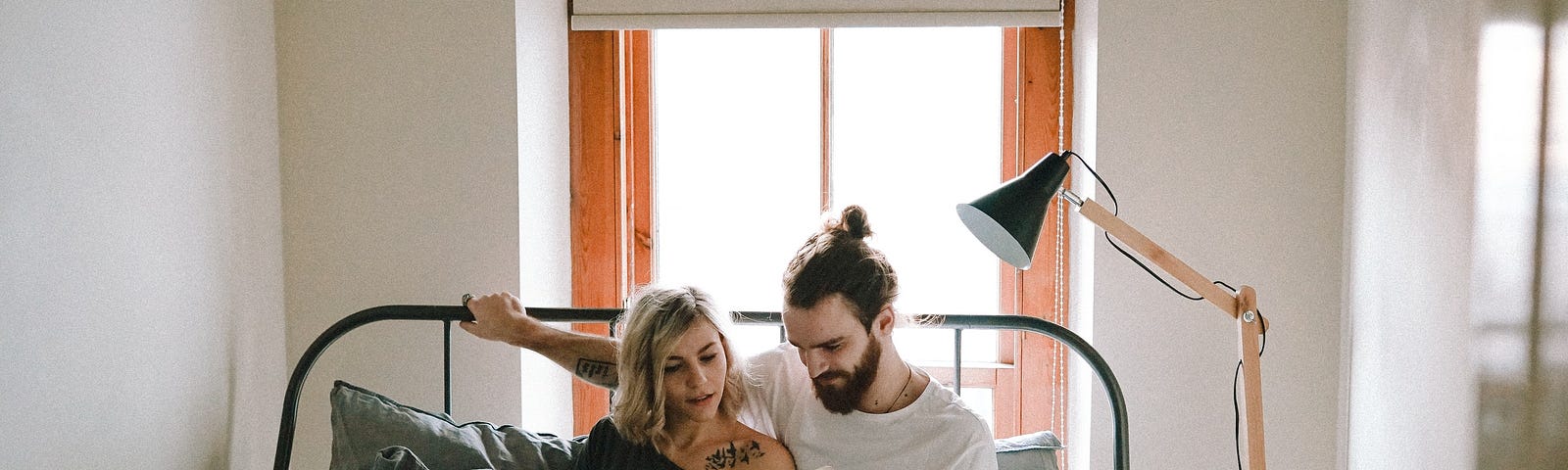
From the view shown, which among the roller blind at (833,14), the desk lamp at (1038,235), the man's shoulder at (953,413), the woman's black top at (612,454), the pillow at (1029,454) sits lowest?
the pillow at (1029,454)

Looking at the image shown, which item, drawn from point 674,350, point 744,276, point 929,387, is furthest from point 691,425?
point 744,276

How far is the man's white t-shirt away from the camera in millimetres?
1628

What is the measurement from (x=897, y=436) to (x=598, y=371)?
0.51 metres

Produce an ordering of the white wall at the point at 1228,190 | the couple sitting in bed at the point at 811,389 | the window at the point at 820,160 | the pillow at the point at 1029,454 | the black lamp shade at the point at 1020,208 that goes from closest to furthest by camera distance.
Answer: the black lamp shade at the point at 1020,208 → the couple sitting in bed at the point at 811,389 → the pillow at the point at 1029,454 → the white wall at the point at 1228,190 → the window at the point at 820,160

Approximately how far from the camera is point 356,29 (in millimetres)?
2186

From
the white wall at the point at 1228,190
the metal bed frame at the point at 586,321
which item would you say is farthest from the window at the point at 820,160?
the metal bed frame at the point at 586,321

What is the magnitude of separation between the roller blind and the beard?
2.81 ft

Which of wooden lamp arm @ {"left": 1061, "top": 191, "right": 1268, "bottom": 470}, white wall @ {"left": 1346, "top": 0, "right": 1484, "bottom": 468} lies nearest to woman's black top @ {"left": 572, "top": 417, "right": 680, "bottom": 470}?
wooden lamp arm @ {"left": 1061, "top": 191, "right": 1268, "bottom": 470}

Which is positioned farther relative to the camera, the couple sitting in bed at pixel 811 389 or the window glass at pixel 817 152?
the window glass at pixel 817 152

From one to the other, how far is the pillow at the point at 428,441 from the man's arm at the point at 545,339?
0.40 feet

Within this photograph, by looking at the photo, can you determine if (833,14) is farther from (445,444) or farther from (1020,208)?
(445,444)

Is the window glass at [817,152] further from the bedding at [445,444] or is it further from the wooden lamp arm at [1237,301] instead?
the wooden lamp arm at [1237,301]

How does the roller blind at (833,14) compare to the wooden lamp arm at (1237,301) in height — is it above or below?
above

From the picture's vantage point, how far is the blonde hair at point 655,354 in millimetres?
1643
